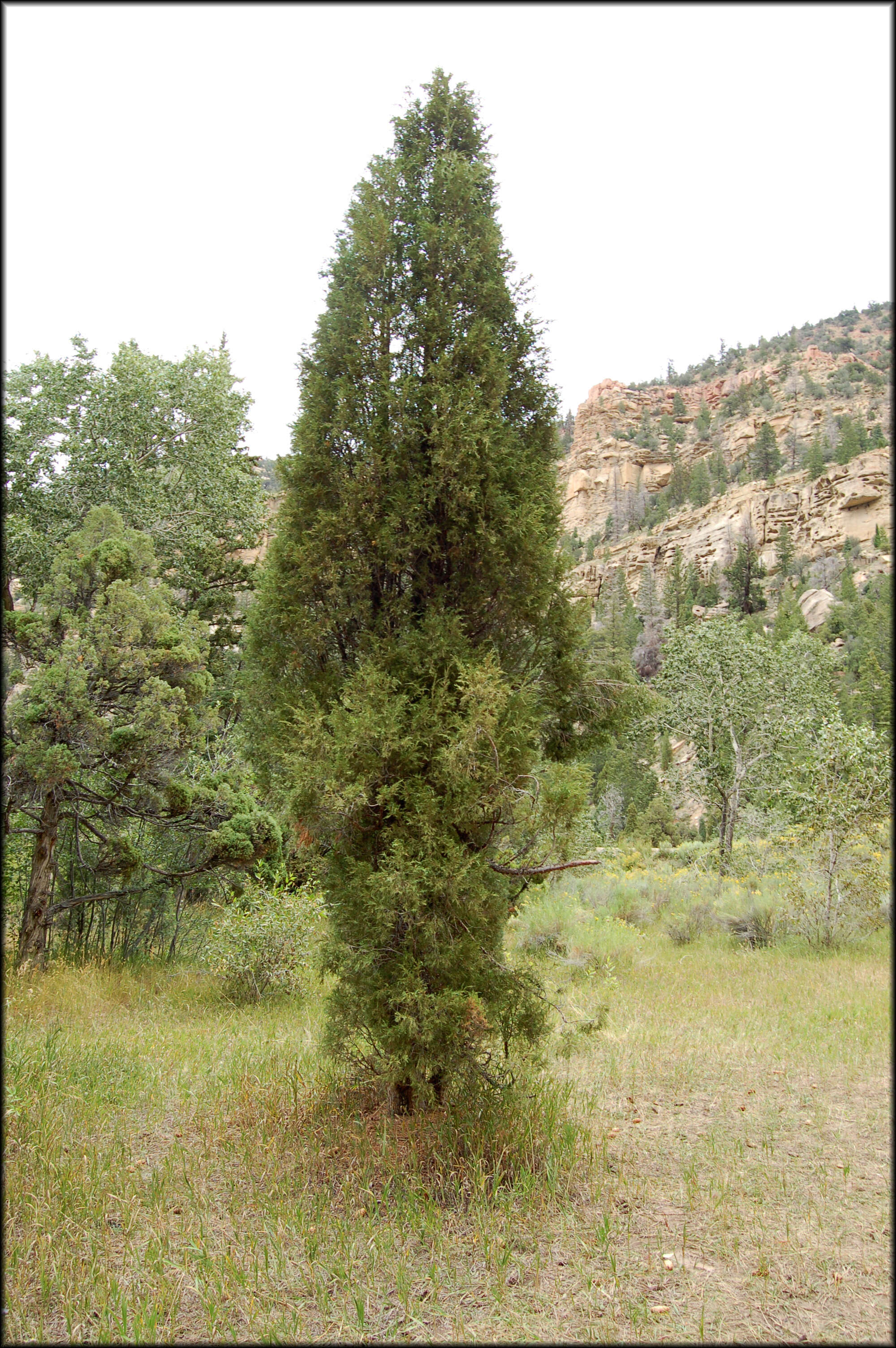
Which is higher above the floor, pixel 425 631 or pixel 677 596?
pixel 677 596

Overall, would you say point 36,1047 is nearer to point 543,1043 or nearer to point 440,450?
point 543,1043

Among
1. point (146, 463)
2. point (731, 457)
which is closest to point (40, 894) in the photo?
point (146, 463)

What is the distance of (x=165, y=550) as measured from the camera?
48.0 feet

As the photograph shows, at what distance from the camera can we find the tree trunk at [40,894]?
9.03 m

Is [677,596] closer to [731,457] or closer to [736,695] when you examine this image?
[736,695]

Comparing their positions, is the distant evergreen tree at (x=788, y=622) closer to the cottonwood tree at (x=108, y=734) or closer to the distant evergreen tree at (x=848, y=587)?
the distant evergreen tree at (x=848, y=587)

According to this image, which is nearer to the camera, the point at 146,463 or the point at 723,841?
the point at 146,463

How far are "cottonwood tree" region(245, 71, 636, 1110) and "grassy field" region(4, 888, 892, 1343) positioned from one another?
567mm

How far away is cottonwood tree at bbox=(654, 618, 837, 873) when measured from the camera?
783 inches

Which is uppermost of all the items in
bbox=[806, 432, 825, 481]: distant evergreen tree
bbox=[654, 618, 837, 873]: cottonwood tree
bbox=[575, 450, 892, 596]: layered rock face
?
bbox=[806, 432, 825, 481]: distant evergreen tree

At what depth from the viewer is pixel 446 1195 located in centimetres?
385

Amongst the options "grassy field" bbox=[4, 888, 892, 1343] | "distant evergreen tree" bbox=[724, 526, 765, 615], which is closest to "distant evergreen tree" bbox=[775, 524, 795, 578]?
"distant evergreen tree" bbox=[724, 526, 765, 615]

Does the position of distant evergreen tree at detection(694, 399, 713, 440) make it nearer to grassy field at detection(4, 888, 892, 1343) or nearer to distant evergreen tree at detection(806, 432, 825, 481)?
distant evergreen tree at detection(806, 432, 825, 481)

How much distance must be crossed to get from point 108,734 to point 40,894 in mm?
2633
